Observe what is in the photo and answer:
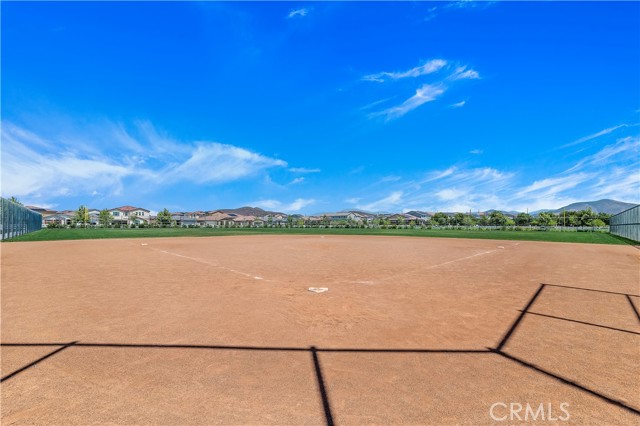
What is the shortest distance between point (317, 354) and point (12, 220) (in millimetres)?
36502

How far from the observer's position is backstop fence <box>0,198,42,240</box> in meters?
24.8

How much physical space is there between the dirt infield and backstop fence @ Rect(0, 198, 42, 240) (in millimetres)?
24588

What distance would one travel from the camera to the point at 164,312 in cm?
566

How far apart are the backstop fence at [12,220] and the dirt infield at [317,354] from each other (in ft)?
80.7

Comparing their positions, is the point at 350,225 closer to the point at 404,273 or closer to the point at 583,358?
the point at 404,273

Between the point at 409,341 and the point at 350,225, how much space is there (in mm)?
85778

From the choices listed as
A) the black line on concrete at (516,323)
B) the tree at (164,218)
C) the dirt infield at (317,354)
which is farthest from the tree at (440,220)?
the black line on concrete at (516,323)

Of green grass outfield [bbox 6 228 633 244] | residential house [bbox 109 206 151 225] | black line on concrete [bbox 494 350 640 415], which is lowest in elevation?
black line on concrete [bbox 494 350 640 415]

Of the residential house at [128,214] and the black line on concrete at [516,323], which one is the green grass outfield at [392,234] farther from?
the residential house at [128,214]

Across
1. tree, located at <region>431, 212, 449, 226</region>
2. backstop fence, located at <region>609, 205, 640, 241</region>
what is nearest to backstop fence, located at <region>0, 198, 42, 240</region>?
backstop fence, located at <region>609, 205, 640, 241</region>

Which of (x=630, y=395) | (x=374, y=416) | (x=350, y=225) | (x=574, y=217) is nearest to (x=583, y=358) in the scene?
(x=630, y=395)

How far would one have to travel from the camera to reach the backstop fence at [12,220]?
24847 mm

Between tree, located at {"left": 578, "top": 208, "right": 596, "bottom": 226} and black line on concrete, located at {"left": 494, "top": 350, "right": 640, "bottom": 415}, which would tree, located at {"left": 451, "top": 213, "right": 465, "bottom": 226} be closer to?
tree, located at {"left": 578, "top": 208, "right": 596, "bottom": 226}

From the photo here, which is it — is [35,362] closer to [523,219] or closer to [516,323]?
[516,323]
